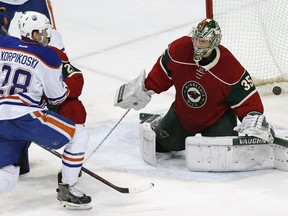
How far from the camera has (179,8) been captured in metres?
7.07

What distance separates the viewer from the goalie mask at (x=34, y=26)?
3799 mm

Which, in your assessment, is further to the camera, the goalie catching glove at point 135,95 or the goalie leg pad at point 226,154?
the goalie catching glove at point 135,95

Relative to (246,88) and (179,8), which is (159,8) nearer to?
(179,8)

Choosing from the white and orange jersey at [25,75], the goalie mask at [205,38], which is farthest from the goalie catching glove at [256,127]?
the white and orange jersey at [25,75]

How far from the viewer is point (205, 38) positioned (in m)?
4.13

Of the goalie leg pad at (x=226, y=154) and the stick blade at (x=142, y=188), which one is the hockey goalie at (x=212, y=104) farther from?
the stick blade at (x=142, y=188)

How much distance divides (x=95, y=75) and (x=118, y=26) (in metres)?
1.01

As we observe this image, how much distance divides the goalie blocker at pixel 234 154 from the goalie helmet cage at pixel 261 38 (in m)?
1.10

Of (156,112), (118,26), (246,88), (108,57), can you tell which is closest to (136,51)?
(108,57)

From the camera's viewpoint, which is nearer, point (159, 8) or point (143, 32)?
point (143, 32)

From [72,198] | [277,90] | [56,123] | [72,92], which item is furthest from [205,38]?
[277,90]

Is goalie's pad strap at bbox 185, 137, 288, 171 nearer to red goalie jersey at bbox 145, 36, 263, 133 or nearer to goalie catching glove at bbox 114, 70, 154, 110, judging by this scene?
red goalie jersey at bbox 145, 36, 263, 133

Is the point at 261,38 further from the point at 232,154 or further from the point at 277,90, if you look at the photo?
the point at 232,154

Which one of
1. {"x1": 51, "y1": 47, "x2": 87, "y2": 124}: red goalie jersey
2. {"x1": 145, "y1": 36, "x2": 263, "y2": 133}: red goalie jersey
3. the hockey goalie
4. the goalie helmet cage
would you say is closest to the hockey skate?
{"x1": 51, "y1": 47, "x2": 87, "y2": 124}: red goalie jersey
